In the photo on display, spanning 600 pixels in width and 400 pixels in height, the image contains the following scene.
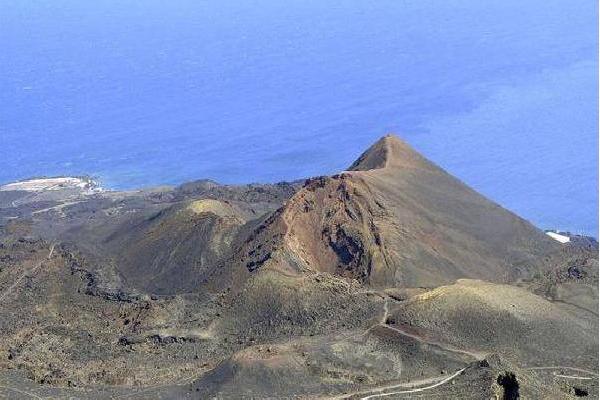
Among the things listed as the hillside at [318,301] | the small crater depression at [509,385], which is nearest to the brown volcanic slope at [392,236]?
the hillside at [318,301]

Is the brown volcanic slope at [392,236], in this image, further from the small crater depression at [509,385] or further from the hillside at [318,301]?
the small crater depression at [509,385]

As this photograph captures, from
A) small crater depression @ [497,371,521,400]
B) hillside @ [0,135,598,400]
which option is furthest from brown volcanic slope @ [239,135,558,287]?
small crater depression @ [497,371,521,400]

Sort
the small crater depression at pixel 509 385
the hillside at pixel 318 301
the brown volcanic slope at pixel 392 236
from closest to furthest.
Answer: the small crater depression at pixel 509 385 → the hillside at pixel 318 301 → the brown volcanic slope at pixel 392 236

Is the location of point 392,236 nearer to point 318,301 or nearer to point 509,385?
point 318,301

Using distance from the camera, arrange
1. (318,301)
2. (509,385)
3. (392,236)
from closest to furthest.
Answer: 1. (509,385)
2. (318,301)
3. (392,236)

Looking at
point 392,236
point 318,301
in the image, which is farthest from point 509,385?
point 392,236

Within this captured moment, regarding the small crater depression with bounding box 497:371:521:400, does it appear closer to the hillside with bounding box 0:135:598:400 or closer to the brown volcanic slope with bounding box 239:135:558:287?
the hillside with bounding box 0:135:598:400

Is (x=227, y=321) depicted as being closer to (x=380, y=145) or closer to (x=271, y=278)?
(x=271, y=278)

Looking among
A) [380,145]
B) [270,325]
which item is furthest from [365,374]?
[380,145]

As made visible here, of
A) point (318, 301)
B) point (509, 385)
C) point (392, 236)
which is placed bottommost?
point (509, 385)
